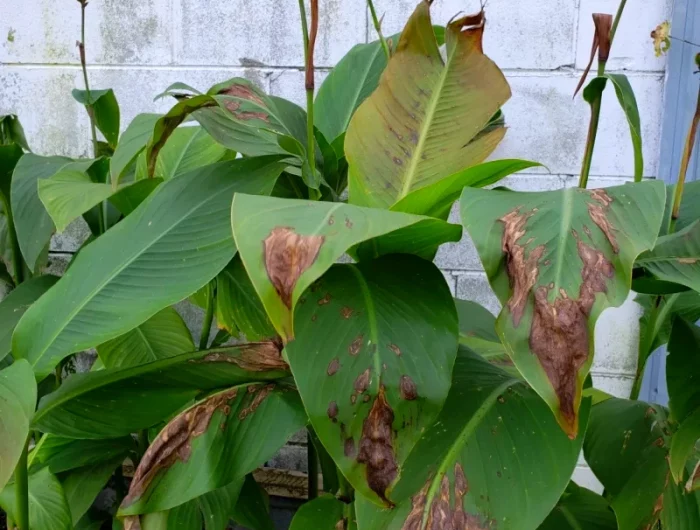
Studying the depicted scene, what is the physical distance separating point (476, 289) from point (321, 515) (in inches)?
35.4

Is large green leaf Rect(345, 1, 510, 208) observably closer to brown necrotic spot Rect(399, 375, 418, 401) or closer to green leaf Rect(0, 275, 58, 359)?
brown necrotic spot Rect(399, 375, 418, 401)

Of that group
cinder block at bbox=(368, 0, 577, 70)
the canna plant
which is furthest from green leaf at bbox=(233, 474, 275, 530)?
cinder block at bbox=(368, 0, 577, 70)

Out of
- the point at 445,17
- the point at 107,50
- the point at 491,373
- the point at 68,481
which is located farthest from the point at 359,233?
the point at 107,50

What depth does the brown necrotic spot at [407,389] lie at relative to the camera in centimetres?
46

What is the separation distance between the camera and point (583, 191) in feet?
1.50

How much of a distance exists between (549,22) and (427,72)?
2.59 feet

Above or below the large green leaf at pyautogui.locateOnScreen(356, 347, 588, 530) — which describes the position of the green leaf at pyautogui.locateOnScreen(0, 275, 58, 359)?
below

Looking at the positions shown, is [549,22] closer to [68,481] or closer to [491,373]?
[491,373]

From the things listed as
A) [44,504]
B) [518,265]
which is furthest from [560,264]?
[44,504]

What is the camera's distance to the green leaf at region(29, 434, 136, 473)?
0.79m

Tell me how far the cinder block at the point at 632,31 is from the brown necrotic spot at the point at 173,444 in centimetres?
111

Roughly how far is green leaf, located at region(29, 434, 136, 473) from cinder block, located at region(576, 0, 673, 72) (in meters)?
1.17

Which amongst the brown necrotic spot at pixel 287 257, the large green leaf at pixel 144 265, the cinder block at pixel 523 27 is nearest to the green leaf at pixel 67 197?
the large green leaf at pixel 144 265

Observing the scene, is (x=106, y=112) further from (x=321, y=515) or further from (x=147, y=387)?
(x=321, y=515)
